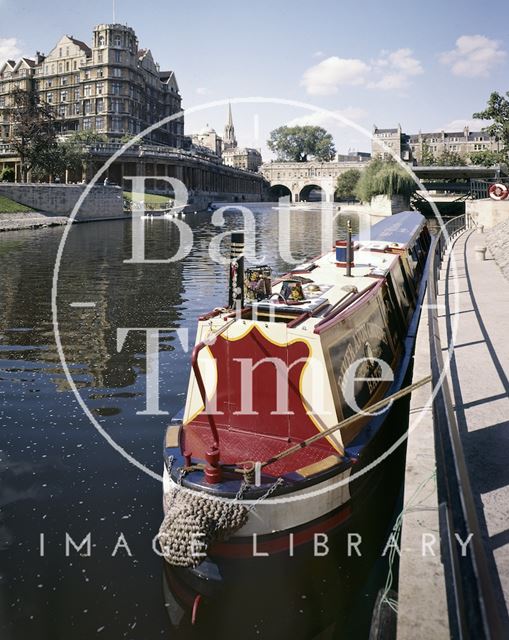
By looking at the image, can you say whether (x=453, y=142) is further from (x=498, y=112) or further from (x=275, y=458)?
(x=275, y=458)

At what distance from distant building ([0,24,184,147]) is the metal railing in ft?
427

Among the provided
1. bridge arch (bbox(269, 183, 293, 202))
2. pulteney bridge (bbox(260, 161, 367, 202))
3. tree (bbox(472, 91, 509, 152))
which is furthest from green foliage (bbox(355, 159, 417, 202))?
bridge arch (bbox(269, 183, 293, 202))

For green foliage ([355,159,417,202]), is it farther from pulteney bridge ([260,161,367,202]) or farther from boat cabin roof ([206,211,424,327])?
pulteney bridge ([260,161,367,202])

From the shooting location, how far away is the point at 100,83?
131 m

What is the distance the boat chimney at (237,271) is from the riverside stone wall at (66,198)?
205 feet

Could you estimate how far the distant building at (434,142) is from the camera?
168m

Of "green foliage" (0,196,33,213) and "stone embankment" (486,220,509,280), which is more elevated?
"green foliage" (0,196,33,213)

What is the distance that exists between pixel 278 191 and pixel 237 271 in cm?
19036

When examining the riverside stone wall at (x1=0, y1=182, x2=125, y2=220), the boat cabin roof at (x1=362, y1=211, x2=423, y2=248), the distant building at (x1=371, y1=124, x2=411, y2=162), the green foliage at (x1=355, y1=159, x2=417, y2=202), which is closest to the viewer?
the boat cabin roof at (x1=362, y1=211, x2=423, y2=248)

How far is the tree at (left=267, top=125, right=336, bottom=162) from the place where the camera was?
194m

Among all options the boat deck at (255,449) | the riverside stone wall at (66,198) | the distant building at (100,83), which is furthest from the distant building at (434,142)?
the boat deck at (255,449)

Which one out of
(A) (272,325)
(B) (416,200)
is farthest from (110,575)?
(B) (416,200)

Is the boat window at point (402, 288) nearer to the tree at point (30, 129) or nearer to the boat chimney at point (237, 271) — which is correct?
the boat chimney at point (237, 271)

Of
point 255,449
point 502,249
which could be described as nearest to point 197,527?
point 255,449
